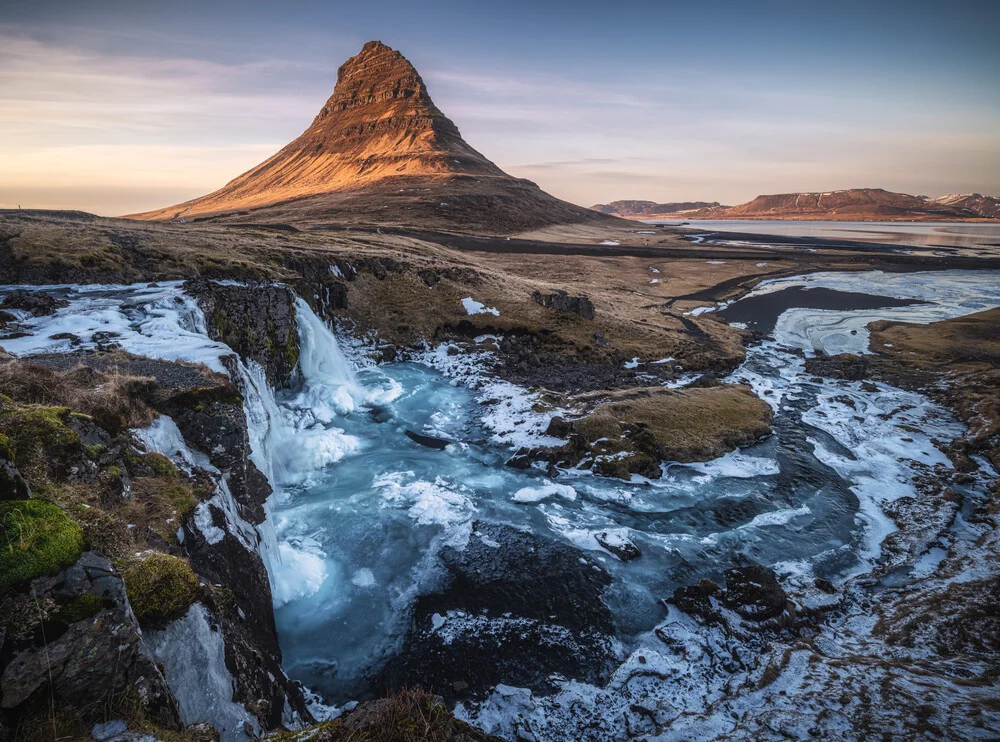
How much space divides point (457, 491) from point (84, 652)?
1396 centimetres

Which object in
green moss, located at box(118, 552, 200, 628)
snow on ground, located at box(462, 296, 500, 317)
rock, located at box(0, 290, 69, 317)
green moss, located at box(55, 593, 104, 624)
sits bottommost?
green moss, located at box(118, 552, 200, 628)

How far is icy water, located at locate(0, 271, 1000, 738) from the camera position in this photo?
42.1ft

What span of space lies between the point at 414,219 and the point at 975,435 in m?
110

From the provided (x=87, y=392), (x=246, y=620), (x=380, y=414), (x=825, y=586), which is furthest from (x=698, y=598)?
(x=380, y=414)

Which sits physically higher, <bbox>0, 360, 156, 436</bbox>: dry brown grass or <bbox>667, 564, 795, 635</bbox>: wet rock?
<bbox>0, 360, 156, 436</bbox>: dry brown grass

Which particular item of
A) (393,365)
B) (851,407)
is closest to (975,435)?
(851,407)

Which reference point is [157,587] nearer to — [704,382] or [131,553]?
[131,553]

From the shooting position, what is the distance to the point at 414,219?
115m

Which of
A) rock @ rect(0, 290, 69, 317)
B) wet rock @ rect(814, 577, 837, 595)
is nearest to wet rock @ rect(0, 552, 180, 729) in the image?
wet rock @ rect(814, 577, 837, 595)

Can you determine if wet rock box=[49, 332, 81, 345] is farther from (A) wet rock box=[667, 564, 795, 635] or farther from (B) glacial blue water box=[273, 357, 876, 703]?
(A) wet rock box=[667, 564, 795, 635]

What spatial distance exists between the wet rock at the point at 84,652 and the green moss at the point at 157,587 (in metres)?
1.03

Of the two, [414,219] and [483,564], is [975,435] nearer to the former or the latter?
[483,564]

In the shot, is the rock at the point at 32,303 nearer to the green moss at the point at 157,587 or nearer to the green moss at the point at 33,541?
the green moss at the point at 157,587

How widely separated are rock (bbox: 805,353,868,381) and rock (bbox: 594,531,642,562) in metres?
26.5
